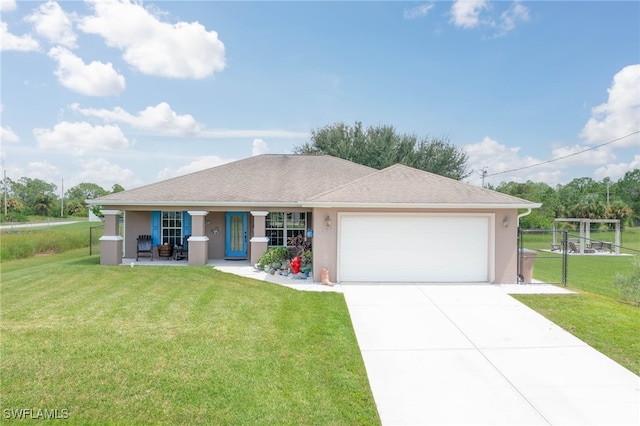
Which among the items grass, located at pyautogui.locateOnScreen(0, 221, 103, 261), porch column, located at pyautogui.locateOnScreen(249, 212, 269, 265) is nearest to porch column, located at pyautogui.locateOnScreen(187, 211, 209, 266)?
porch column, located at pyautogui.locateOnScreen(249, 212, 269, 265)

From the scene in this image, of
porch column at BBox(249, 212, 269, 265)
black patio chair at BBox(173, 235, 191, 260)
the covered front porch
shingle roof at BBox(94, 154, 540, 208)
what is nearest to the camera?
shingle roof at BBox(94, 154, 540, 208)

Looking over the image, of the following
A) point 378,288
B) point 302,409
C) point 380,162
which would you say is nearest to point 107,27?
point 378,288

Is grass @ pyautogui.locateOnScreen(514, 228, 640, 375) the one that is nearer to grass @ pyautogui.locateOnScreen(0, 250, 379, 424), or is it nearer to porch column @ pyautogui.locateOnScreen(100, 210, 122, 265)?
grass @ pyautogui.locateOnScreen(0, 250, 379, 424)

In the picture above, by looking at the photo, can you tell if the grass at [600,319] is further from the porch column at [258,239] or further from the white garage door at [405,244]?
the porch column at [258,239]

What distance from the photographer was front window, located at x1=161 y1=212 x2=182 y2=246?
15.1 m

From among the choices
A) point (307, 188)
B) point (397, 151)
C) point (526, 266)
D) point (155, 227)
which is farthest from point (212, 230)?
point (397, 151)

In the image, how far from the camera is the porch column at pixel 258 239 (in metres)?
13.4

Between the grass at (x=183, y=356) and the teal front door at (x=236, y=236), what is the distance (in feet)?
18.6

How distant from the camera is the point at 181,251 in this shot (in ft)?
48.2

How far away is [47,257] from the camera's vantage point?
1758cm

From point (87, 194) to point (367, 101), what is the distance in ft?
280

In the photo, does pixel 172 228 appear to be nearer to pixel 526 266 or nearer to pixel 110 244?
pixel 110 244

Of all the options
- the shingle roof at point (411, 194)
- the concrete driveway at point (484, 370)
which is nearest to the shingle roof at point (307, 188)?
the shingle roof at point (411, 194)

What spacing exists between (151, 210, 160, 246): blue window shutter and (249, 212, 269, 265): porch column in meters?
4.53
